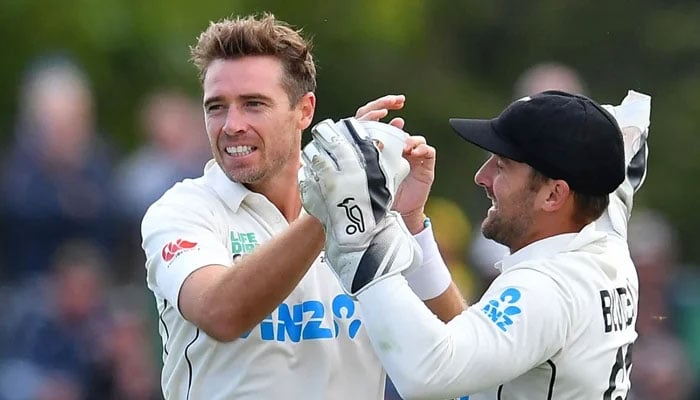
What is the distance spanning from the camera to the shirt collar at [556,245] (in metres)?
4.35

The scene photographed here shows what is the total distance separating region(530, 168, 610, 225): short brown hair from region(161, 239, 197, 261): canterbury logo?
104 cm

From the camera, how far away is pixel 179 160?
8648mm

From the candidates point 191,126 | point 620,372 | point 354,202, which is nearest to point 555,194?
point 620,372

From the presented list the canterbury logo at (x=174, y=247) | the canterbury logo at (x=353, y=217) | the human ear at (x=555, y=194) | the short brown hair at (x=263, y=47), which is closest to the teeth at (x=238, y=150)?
the short brown hair at (x=263, y=47)

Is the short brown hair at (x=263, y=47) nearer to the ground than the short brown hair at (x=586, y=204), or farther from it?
farther from it

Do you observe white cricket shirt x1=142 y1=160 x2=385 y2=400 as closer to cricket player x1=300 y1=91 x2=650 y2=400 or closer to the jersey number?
cricket player x1=300 y1=91 x2=650 y2=400

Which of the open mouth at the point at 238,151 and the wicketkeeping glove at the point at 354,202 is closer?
the wicketkeeping glove at the point at 354,202

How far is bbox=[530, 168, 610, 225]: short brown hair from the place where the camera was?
435 centimetres

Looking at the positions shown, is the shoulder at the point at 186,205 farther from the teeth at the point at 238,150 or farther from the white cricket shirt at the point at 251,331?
the teeth at the point at 238,150

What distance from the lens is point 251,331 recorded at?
15.4 ft

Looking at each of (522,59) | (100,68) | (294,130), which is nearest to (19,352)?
(100,68)

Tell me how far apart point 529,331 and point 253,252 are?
85cm

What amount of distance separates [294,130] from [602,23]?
25.3 ft

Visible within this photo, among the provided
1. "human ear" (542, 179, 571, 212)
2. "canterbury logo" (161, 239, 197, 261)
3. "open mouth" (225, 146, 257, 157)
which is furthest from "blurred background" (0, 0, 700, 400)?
"human ear" (542, 179, 571, 212)
